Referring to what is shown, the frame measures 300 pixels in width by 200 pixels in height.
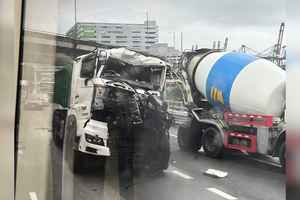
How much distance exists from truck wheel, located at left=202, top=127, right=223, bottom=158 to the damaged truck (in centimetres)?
14

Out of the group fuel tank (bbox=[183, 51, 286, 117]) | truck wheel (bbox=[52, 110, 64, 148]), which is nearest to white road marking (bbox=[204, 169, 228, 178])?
fuel tank (bbox=[183, 51, 286, 117])

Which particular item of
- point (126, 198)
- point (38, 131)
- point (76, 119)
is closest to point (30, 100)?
A: point (38, 131)

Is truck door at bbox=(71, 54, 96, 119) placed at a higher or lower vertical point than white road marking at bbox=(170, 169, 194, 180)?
higher

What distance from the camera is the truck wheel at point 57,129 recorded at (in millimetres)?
1543

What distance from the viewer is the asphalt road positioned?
2.85 ft

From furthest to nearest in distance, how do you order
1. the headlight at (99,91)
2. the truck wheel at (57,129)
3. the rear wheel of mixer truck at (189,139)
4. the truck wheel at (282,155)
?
the truck wheel at (57,129), the headlight at (99,91), the rear wheel of mixer truck at (189,139), the truck wheel at (282,155)

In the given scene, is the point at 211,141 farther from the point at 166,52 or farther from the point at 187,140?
the point at 166,52

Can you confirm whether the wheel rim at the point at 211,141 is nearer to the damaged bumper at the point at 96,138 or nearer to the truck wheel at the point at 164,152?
the truck wheel at the point at 164,152

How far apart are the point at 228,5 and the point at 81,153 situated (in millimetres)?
733

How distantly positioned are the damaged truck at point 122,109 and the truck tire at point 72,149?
10 millimetres

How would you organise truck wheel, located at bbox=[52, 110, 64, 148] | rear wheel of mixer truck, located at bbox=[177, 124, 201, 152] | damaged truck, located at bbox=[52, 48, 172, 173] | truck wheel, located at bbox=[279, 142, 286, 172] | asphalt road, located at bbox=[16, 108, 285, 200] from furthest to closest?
truck wheel, located at bbox=[52, 110, 64, 148], damaged truck, located at bbox=[52, 48, 172, 173], rear wheel of mixer truck, located at bbox=[177, 124, 201, 152], asphalt road, located at bbox=[16, 108, 285, 200], truck wheel, located at bbox=[279, 142, 286, 172]

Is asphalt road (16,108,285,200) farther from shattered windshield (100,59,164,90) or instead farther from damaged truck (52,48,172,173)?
shattered windshield (100,59,164,90)

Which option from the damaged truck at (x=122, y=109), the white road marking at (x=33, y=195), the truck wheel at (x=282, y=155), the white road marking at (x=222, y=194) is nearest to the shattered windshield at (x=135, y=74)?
the damaged truck at (x=122, y=109)

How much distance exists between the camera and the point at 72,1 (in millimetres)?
1425
